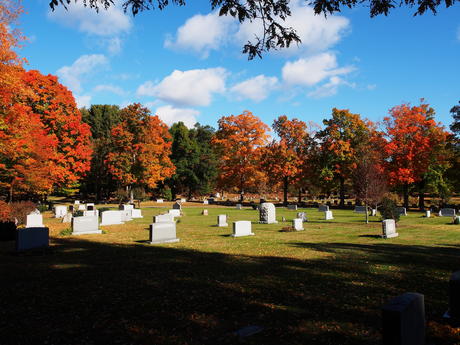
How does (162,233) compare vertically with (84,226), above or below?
below

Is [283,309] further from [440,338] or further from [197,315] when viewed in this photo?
[440,338]

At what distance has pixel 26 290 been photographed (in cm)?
771

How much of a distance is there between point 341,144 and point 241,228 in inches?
1290

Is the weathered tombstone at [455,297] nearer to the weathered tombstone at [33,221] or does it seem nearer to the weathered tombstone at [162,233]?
the weathered tombstone at [162,233]

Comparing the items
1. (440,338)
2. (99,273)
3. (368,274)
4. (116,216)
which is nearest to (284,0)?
(440,338)

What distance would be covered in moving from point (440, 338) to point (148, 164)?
142ft

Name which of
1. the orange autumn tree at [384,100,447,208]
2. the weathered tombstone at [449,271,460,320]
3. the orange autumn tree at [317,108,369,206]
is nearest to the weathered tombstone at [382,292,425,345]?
the weathered tombstone at [449,271,460,320]

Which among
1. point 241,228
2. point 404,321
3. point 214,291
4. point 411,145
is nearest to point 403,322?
point 404,321

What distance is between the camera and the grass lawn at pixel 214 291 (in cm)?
530

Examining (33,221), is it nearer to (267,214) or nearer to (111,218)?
(111,218)

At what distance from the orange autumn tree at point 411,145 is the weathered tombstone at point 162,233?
2923cm

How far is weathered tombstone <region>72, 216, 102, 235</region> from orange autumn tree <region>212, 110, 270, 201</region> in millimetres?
31636

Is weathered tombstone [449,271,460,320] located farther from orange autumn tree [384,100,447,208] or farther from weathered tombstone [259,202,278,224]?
orange autumn tree [384,100,447,208]

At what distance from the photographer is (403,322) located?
399 cm
